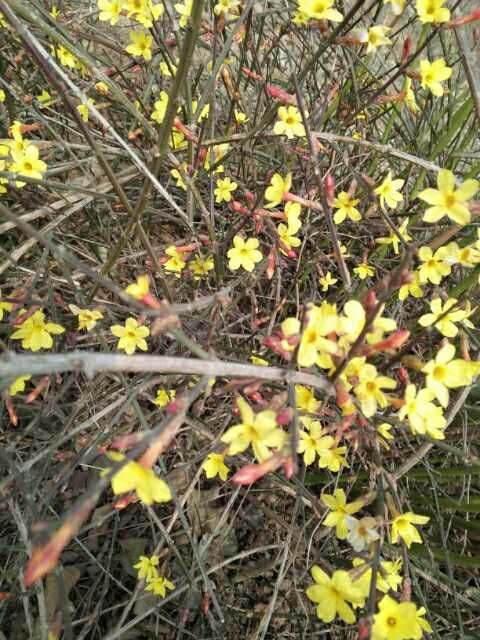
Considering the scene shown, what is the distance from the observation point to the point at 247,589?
2436mm

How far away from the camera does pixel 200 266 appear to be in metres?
2.21

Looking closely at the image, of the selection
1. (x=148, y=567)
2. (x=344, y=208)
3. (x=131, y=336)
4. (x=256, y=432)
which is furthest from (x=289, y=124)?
(x=148, y=567)

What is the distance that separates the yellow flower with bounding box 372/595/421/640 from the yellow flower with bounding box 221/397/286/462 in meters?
0.50

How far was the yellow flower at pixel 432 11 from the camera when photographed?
153 cm

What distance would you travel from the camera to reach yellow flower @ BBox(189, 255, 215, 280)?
2.18m

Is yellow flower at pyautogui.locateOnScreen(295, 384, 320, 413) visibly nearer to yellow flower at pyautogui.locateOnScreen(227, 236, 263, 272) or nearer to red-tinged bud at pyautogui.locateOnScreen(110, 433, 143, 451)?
yellow flower at pyautogui.locateOnScreen(227, 236, 263, 272)

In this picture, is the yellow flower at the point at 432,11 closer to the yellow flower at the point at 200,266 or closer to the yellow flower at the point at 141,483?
the yellow flower at the point at 200,266

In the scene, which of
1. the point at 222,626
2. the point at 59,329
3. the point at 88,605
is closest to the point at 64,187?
the point at 59,329

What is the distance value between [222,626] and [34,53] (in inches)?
79.4

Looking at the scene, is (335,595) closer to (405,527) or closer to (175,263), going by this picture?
(405,527)

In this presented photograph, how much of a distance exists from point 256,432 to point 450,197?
806mm

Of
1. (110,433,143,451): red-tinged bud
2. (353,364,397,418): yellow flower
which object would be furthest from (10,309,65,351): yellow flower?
(353,364,397,418): yellow flower

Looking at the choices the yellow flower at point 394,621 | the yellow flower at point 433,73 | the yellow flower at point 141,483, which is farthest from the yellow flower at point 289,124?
the yellow flower at point 394,621

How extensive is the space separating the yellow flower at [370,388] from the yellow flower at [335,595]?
0.38m
